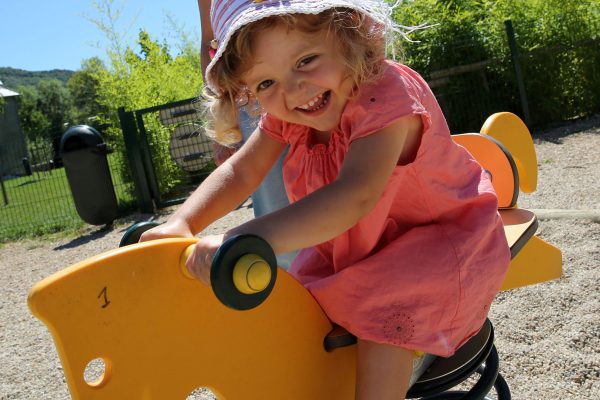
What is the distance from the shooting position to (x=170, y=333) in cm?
110

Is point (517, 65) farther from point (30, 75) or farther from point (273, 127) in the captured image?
point (30, 75)

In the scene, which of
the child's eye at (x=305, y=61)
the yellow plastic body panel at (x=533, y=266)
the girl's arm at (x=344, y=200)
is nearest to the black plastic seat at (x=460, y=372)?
the yellow plastic body panel at (x=533, y=266)

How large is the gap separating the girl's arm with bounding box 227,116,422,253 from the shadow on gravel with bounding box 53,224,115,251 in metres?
6.55

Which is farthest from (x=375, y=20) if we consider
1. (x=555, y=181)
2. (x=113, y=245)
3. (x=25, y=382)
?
(x=113, y=245)

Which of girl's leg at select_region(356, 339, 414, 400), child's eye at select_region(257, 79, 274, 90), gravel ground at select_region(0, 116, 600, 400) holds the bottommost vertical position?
gravel ground at select_region(0, 116, 600, 400)

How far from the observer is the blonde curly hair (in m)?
1.27

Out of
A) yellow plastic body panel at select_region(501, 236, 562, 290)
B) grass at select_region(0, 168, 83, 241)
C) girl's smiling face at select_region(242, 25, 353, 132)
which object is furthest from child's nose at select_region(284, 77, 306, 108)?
grass at select_region(0, 168, 83, 241)

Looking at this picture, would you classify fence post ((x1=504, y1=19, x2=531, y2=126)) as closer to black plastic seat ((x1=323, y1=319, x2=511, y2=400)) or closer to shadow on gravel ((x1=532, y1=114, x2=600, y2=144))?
shadow on gravel ((x1=532, y1=114, x2=600, y2=144))

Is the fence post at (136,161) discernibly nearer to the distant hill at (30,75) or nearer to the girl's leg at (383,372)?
the girl's leg at (383,372)

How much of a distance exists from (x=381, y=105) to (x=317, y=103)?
0.14m

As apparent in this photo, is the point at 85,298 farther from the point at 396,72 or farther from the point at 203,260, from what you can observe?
the point at 396,72

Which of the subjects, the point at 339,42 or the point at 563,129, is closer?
the point at 339,42

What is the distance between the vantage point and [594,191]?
16.2 feet

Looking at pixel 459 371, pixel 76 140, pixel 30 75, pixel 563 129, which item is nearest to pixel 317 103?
pixel 459 371
